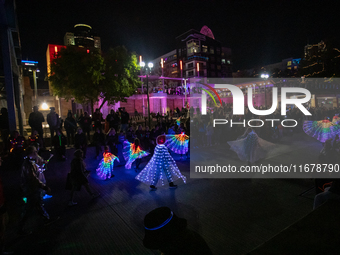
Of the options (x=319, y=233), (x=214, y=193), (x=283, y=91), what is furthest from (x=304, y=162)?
(x=319, y=233)

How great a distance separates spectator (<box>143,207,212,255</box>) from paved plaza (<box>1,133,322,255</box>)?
95.3 inches

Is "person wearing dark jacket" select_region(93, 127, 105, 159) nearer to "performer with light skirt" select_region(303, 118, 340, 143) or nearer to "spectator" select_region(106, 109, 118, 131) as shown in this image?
"spectator" select_region(106, 109, 118, 131)

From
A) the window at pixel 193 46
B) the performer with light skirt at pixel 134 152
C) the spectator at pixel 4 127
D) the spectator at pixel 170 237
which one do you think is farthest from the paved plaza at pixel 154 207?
the window at pixel 193 46

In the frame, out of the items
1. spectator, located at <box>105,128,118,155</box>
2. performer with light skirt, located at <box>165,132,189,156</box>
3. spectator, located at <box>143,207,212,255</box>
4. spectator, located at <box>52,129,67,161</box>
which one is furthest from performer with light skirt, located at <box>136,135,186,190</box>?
spectator, located at <box>52,129,67,161</box>

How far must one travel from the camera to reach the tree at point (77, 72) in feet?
51.0

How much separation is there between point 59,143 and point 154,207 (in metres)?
6.56

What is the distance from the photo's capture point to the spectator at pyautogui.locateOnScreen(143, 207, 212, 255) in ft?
5.09

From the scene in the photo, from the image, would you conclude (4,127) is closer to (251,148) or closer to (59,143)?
(59,143)

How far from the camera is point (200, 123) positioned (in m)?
13.1

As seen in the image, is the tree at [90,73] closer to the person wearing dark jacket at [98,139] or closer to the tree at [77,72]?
the tree at [77,72]

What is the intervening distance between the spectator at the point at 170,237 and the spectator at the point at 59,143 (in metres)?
9.39

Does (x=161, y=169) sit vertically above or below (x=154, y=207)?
above

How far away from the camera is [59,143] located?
965 centimetres

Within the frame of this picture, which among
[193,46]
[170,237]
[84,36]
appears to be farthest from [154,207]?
[84,36]
